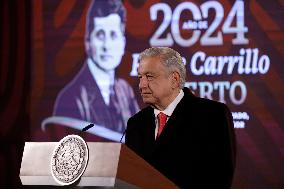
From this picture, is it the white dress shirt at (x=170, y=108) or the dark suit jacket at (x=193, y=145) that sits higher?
the white dress shirt at (x=170, y=108)

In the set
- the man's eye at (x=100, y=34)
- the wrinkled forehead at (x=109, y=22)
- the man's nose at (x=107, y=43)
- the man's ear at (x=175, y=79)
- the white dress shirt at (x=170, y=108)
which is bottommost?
the white dress shirt at (x=170, y=108)

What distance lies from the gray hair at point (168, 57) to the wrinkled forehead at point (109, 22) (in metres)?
1.82

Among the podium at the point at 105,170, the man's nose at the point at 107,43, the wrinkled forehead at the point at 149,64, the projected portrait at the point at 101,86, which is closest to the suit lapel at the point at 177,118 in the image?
the wrinkled forehead at the point at 149,64

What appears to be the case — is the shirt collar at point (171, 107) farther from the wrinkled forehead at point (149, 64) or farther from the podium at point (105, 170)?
the podium at point (105, 170)

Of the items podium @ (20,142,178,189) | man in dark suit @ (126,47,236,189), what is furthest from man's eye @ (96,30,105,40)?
podium @ (20,142,178,189)

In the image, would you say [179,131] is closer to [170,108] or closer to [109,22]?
[170,108]

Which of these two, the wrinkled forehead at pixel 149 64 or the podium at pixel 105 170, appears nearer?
the podium at pixel 105 170

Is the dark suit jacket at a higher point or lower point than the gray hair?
lower

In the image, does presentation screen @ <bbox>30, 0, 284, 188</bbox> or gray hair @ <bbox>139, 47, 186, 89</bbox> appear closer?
gray hair @ <bbox>139, 47, 186, 89</bbox>

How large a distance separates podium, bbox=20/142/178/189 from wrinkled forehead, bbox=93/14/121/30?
2313 mm

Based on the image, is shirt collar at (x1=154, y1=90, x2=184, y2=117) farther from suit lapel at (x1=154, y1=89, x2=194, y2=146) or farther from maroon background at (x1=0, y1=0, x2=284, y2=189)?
maroon background at (x1=0, y1=0, x2=284, y2=189)

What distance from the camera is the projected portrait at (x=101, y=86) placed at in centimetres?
404

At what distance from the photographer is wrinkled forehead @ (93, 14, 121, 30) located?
4.09 m

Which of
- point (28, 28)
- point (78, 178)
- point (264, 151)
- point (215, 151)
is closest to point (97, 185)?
point (78, 178)
